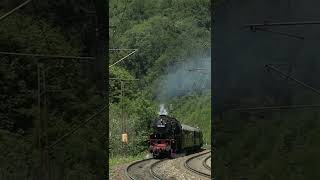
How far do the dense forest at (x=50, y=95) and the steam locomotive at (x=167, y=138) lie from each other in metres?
12.4

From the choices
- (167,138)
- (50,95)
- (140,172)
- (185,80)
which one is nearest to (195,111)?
(185,80)

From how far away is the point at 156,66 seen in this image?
47156mm

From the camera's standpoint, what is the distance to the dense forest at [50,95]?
10094mm

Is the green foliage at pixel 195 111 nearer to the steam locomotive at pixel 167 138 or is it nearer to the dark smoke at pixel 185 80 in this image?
the dark smoke at pixel 185 80

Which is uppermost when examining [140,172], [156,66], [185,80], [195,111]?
[156,66]

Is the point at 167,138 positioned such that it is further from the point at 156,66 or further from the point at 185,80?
the point at 156,66

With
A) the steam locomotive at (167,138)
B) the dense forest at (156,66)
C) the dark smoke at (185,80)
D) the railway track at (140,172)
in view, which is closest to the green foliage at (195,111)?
the dense forest at (156,66)

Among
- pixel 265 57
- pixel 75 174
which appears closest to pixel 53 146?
pixel 75 174

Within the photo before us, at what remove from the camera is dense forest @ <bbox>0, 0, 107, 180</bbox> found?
10.1 metres

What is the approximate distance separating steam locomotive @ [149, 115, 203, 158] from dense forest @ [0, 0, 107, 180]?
12447mm

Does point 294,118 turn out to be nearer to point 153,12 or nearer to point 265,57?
point 265,57

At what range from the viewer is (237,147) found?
11.3 metres

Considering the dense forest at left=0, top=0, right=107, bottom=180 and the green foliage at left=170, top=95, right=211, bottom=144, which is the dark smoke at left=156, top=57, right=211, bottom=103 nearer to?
the green foliage at left=170, top=95, right=211, bottom=144

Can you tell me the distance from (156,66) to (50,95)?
36.2m
